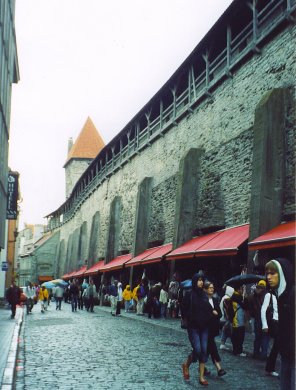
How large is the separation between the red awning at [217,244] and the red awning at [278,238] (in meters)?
1.04

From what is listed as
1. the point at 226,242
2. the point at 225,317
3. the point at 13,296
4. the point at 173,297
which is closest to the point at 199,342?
the point at 225,317

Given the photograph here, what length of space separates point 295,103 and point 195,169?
266 inches

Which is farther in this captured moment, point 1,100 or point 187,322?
point 1,100

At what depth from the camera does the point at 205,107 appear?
19188 millimetres

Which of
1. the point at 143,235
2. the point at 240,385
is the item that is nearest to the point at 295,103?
the point at 240,385

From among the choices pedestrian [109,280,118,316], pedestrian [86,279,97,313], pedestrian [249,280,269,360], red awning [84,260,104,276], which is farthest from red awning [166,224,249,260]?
red awning [84,260,104,276]

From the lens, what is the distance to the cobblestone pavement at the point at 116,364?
20.7 feet

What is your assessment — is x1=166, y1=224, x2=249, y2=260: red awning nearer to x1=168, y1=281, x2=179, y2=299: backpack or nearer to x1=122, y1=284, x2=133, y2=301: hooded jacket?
x1=168, y1=281, x2=179, y2=299: backpack

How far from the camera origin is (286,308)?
381 cm

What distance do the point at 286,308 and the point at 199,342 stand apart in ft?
10.2

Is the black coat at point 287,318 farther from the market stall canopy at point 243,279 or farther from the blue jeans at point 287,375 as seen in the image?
the market stall canopy at point 243,279

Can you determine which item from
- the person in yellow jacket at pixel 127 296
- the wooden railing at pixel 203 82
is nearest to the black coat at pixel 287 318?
the wooden railing at pixel 203 82

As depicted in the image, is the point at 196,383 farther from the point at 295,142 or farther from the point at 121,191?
the point at 121,191

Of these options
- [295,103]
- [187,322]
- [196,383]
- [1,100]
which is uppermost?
[1,100]
